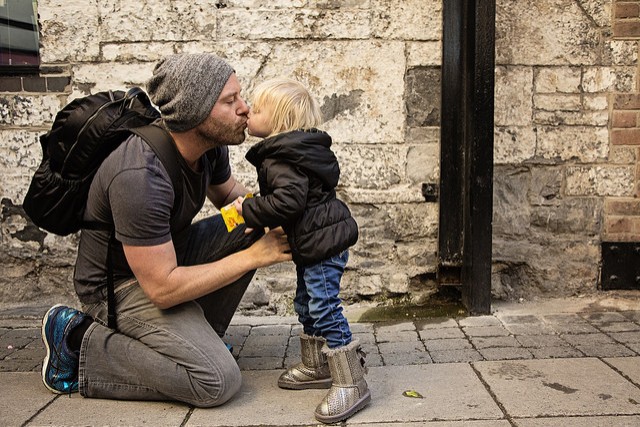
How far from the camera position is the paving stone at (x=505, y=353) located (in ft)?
10.8

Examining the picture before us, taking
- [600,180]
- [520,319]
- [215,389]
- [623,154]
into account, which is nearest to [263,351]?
[215,389]

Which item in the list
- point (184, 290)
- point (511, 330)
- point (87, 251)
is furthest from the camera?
point (511, 330)

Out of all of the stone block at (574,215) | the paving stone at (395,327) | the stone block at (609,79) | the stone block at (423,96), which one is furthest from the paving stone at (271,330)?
the stone block at (609,79)

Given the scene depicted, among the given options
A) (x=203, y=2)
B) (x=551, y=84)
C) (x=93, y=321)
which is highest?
(x=203, y=2)

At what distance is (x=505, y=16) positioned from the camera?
4.22 meters

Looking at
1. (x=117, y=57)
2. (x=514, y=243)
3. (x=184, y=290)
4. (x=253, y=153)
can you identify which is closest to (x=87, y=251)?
(x=184, y=290)

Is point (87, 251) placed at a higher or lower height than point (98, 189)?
lower

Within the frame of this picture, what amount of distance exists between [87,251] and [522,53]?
2820 mm

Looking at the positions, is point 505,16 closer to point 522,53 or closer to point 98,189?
point 522,53

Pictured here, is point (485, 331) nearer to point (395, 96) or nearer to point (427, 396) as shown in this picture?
point (427, 396)

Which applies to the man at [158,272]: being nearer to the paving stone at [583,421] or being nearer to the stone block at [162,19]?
the paving stone at [583,421]

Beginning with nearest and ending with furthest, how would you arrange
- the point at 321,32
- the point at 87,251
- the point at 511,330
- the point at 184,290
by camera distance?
the point at 184,290 → the point at 87,251 → the point at 511,330 → the point at 321,32

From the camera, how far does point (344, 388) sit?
2678 mm

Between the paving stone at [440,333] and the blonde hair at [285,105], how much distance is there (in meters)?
1.50
